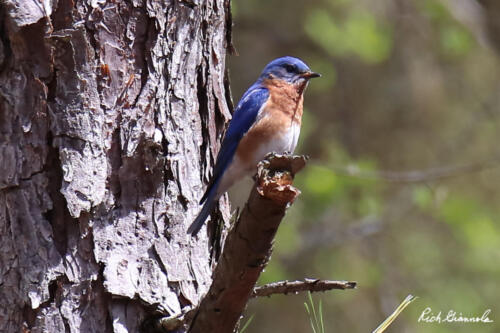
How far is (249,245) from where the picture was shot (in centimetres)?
238

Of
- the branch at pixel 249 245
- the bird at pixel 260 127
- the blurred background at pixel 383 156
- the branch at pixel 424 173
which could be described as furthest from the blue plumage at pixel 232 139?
the blurred background at pixel 383 156

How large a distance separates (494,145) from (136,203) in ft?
23.1

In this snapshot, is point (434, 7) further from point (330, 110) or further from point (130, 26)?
point (130, 26)

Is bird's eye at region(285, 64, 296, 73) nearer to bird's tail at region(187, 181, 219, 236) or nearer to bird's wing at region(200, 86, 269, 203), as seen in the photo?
bird's wing at region(200, 86, 269, 203)

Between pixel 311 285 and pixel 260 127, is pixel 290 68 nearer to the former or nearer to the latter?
pixel 260 127

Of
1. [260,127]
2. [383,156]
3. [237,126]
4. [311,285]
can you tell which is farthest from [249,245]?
[383,156]

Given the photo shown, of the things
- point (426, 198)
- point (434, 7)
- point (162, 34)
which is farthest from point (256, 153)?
point (434, 7)

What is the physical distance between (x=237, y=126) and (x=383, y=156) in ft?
18.1

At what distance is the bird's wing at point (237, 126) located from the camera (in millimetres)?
3453

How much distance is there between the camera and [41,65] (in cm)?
303

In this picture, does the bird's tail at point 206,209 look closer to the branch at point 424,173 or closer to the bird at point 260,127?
the bird at point 260,127

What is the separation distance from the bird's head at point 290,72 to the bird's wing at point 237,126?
186 millimetres

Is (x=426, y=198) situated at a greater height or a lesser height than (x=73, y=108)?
lesser

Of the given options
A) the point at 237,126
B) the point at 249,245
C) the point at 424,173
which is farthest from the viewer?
the point at 424,173
